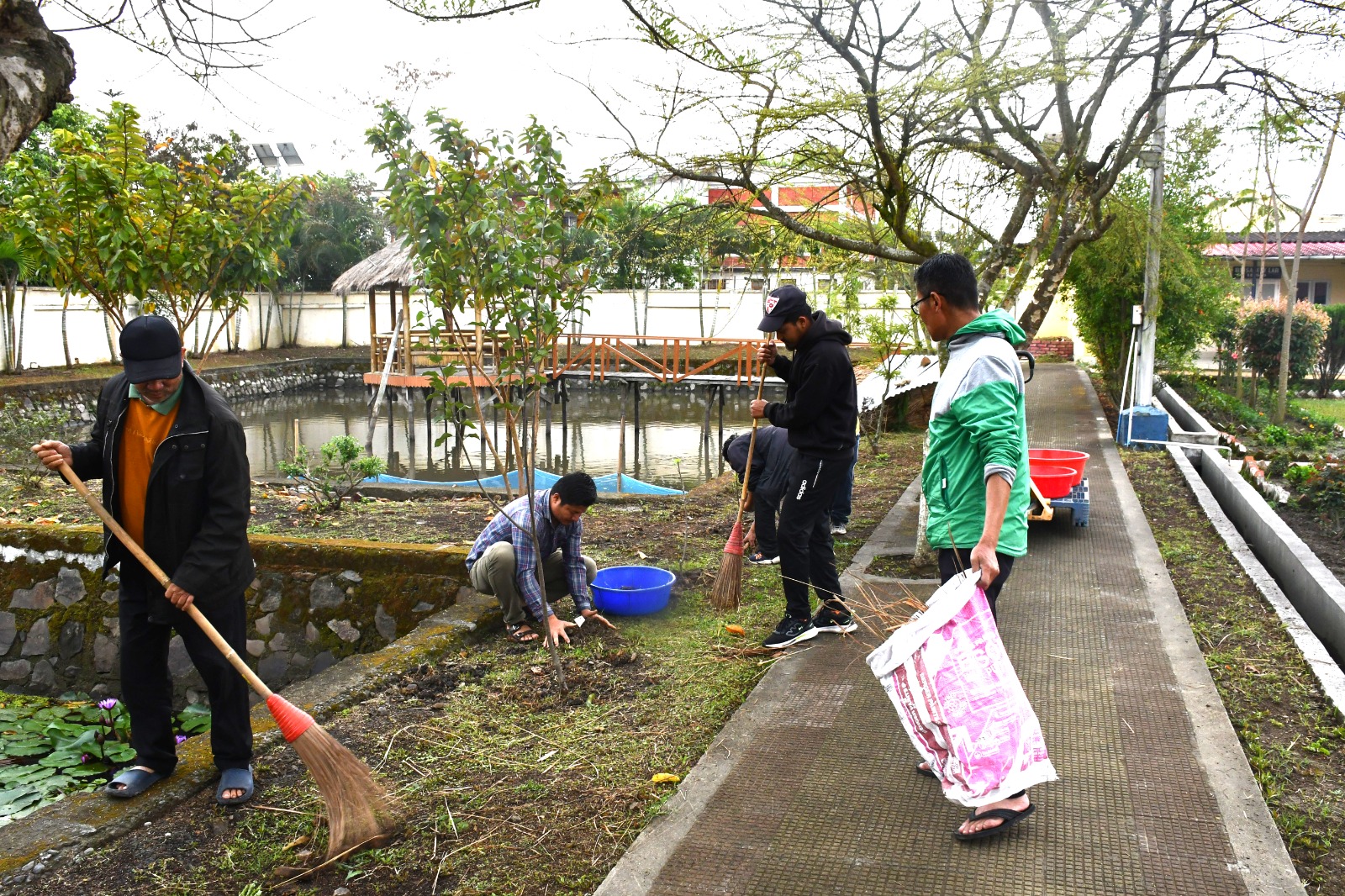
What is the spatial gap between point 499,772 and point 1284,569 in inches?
228

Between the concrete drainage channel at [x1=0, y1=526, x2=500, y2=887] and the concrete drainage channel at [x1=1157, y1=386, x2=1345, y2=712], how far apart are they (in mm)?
4103

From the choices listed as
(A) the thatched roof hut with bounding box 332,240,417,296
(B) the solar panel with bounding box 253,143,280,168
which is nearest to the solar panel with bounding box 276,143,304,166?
(B) the solar panel with bounding box 253,143,280,168

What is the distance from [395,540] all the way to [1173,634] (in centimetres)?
491

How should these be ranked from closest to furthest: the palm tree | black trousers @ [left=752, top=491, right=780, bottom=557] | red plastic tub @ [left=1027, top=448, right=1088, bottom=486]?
black trousers @ [left=752, top=491, right=780, bottom=557] → red plastic tub @ [left=1027, top=448, right=1088, bottom=486] → the palm tree

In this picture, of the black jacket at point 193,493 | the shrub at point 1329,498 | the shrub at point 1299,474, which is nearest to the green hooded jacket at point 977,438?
the black jacket at point 193,493

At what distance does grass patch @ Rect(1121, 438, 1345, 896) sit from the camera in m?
3.15

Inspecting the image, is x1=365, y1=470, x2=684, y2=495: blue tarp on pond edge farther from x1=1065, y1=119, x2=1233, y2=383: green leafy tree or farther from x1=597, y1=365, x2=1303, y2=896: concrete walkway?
x1=1065, y1=119, x2=1233, y2=383: green leafy tree

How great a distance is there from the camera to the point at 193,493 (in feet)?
11.3

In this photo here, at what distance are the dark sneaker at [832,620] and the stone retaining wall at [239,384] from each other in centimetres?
1576

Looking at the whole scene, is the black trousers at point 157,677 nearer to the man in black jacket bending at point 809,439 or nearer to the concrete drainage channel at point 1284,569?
the man in black jacket bending at point 809,439

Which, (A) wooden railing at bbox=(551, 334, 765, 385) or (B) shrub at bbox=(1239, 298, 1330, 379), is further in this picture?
(A) wooden railing at bbox=(551, 334, 765, 385)

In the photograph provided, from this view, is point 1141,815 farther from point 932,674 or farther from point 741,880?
point 741,880

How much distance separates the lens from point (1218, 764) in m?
3.53

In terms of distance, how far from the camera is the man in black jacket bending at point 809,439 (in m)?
4.73
